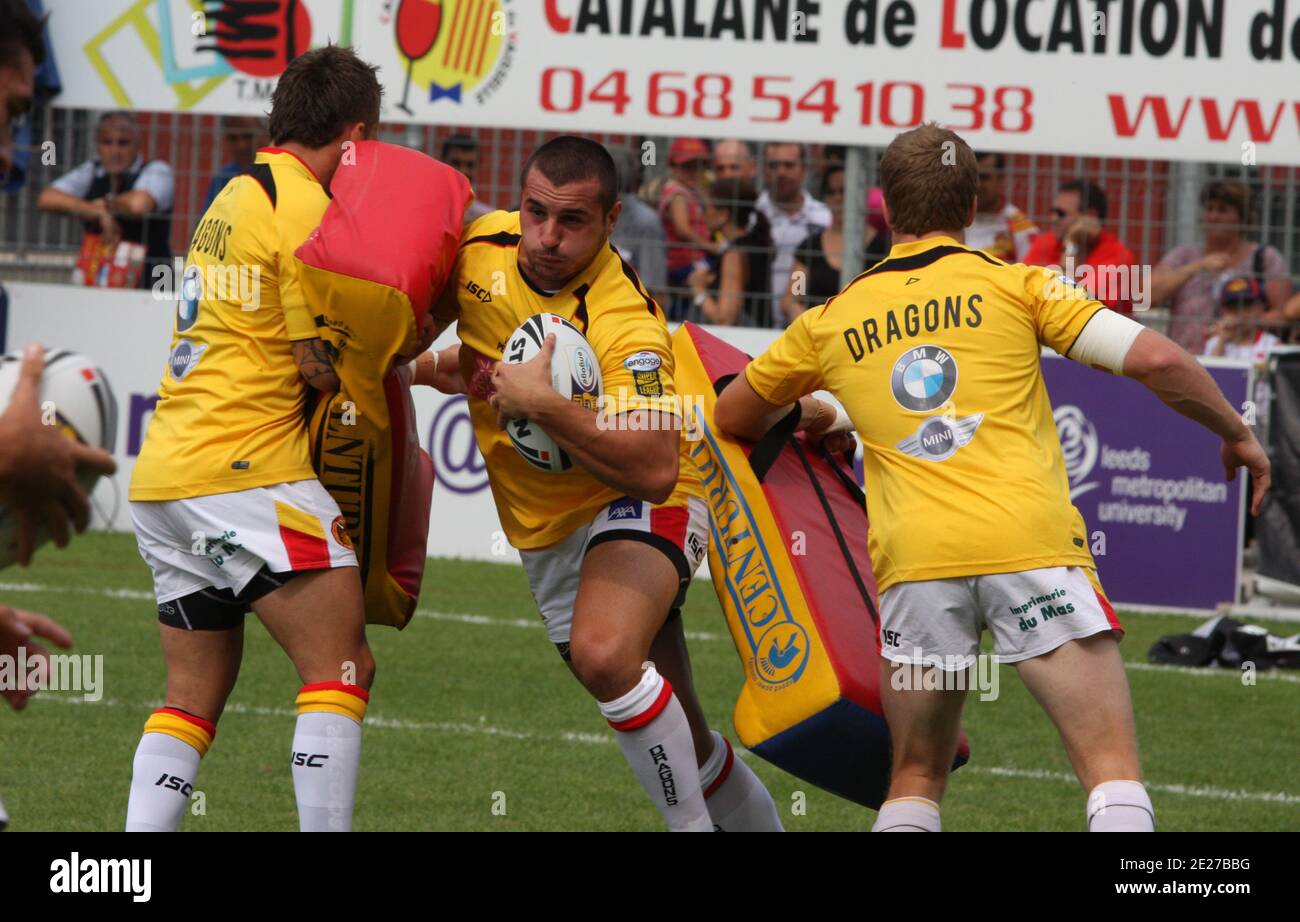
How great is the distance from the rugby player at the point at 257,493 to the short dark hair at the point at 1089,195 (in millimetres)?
7133

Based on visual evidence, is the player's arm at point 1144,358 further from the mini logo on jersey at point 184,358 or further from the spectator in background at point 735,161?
the spectator in background at point 735,161

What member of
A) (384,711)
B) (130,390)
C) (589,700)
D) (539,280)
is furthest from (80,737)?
(130,390)

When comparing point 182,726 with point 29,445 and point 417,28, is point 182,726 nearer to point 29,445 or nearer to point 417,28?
point 29,445

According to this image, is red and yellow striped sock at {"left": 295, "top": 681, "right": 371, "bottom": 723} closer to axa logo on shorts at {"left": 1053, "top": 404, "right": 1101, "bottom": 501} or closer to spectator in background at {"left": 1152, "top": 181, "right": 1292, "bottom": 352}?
axa logo on shorts at {"left": 1053, "top": 404, "right": 1101, "bottom": 501}

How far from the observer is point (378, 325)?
4.93 metres

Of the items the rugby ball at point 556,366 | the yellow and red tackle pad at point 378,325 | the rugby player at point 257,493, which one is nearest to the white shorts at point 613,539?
the rugby ball at point 556,366

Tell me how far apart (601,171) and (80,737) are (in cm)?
343

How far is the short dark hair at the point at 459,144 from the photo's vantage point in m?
12.1

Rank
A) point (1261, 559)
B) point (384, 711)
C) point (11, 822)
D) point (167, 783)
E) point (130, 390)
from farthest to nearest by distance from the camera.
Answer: point (130, 390)
point (1261, 559)
point (384, 711)
point (11, 822)
point (167, 783)

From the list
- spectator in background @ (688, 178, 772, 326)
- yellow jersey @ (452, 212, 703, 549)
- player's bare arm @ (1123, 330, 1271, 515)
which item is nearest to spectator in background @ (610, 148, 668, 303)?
spectator in background @ (688, 178, 772, 326)

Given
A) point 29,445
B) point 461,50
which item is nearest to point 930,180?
point 29,445

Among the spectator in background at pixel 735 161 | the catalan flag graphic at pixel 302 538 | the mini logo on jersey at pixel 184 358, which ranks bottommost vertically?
the catalan flag graphic at pixel 302 538
